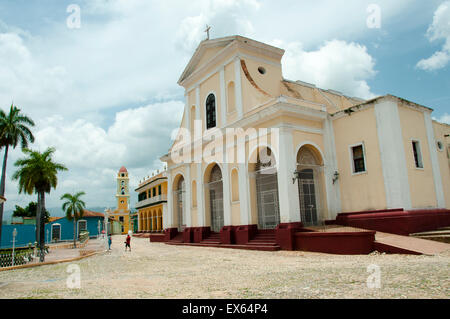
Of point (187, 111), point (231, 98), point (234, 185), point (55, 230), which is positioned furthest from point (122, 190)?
point (234, 185)

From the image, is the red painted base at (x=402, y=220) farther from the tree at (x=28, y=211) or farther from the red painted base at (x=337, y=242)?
the tree at (x=28, y=211)

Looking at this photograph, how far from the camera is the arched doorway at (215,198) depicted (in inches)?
738

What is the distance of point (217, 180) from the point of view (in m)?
18.6

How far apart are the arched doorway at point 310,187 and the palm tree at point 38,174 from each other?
56.6 ft

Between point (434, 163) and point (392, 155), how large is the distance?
2629 mm

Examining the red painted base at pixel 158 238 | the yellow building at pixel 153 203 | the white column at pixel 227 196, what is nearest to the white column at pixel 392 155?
the white column at pixel 227 196

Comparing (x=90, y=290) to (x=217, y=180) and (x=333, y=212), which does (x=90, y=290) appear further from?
(x=217, y=180)

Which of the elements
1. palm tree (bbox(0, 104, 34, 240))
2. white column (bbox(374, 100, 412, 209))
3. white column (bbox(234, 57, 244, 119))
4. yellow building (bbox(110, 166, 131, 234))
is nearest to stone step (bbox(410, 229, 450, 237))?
white column (bbox(374, 100, 412, 209))

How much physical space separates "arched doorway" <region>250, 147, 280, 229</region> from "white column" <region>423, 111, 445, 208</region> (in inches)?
245

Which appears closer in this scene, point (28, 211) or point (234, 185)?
point (234, 185)

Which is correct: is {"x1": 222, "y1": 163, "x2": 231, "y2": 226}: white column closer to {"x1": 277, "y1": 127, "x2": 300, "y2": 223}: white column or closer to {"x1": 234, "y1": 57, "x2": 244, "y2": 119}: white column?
{"x1": 234, "y1": 57, "x2": 244, "y2": 119}: white column

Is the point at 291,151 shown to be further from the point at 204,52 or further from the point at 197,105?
the point at 204,52

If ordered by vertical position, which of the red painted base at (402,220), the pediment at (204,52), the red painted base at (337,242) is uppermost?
the pediment at (204,52)

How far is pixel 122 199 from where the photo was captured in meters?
67.1
